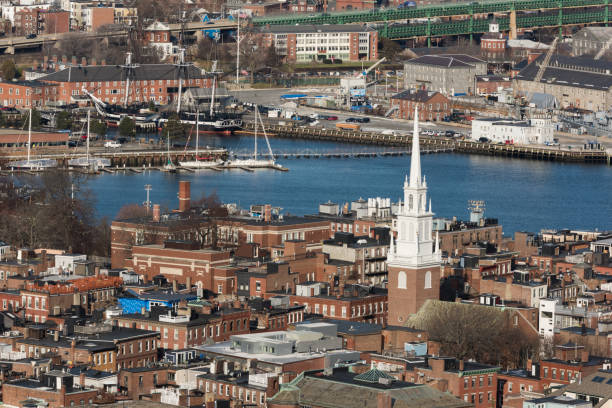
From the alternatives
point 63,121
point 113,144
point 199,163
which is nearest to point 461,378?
point 199,163

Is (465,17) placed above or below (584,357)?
above

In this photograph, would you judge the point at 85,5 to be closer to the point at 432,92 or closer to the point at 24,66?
the point at 24,66

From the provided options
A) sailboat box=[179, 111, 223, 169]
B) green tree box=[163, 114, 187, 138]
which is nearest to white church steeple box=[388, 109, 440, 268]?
sailboat box=[179, 111, 223, 169]

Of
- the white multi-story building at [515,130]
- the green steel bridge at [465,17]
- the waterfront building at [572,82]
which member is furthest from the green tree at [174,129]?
the green steel bridge at [465,17]

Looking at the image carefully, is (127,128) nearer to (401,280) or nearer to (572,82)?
(572,82)

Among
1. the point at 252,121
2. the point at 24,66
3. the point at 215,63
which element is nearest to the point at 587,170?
the point at 252,121

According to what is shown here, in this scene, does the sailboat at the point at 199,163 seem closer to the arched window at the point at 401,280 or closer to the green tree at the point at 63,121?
the green tree at the point at 63,121
